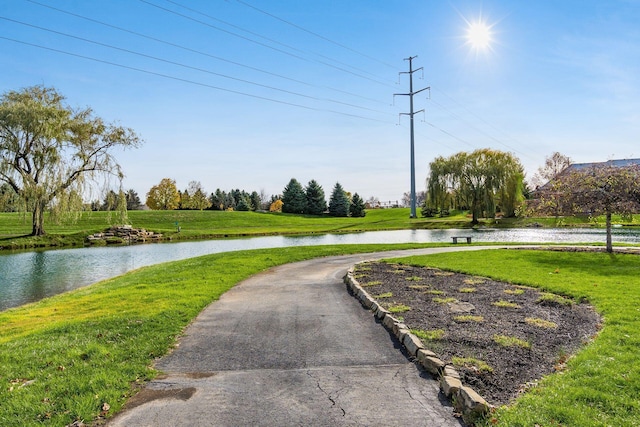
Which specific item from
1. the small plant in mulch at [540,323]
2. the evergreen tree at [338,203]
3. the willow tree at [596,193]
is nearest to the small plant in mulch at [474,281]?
the small plant in mulch at [540,323]

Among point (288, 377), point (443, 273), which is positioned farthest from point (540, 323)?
point (443, 273)

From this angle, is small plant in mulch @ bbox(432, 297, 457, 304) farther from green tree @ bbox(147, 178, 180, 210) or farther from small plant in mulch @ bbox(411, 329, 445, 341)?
green tree @ bbox(147, 178, 180, 210)

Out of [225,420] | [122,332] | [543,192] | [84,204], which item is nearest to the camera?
[225,420]

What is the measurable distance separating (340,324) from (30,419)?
4935 mm

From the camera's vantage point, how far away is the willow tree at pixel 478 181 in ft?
154

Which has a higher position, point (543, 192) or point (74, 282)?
point (543, 192)

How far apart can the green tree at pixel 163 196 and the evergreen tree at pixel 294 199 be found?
2583 cm

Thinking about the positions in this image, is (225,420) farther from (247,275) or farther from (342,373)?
(247,275)

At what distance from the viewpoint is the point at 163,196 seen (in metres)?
88.7

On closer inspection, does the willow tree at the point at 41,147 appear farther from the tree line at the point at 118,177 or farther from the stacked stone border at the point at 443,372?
the stacked stone border at the point at 443,372

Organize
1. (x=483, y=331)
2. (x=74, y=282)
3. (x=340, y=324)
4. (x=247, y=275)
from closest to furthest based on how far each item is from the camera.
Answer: (x=483, y=331) < (x=340, y=324) < (x=247, y=275) < (x=74, y=282)

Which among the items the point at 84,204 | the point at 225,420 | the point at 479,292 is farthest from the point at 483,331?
the point at 84,204

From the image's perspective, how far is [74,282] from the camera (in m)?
16.6

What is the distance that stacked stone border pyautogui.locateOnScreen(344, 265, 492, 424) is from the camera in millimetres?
4059
